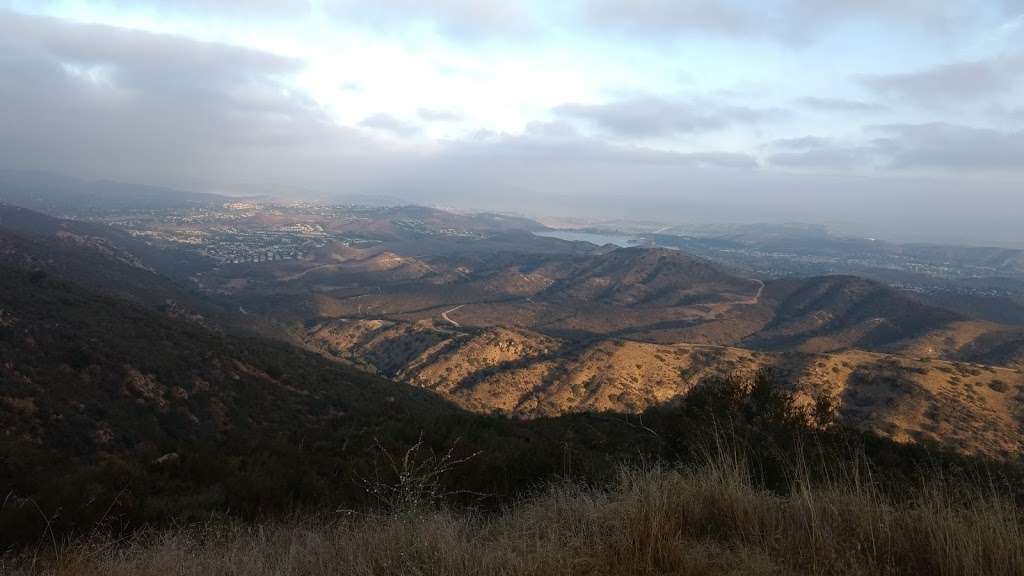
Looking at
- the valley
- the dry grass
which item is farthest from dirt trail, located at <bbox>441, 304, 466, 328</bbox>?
the dry grass

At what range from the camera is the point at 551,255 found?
6850 inches

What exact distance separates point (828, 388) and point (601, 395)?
16499mm

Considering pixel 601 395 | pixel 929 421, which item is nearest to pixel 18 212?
pixel 601 395

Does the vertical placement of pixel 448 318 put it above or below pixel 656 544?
below

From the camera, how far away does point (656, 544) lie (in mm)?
3451

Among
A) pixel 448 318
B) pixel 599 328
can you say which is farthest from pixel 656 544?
pixel 599 328

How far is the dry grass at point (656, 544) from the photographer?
326 cm

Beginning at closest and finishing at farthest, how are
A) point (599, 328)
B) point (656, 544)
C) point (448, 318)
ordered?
point (656, 544)
point (448, 318)
point (599, 328)

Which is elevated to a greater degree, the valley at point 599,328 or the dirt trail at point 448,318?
the valley at point 599,328

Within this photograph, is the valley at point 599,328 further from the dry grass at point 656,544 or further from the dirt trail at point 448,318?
the dry grass at point 656,544

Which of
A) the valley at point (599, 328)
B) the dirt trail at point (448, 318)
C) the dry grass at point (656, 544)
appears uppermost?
the dry grass at point (656, 544)

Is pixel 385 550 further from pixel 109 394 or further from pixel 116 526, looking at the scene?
pixel 109 394

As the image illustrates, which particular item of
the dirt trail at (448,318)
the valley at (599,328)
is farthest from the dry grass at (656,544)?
the dirt trail at (448,318)

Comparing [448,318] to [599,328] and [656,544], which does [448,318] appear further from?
[656,544]
